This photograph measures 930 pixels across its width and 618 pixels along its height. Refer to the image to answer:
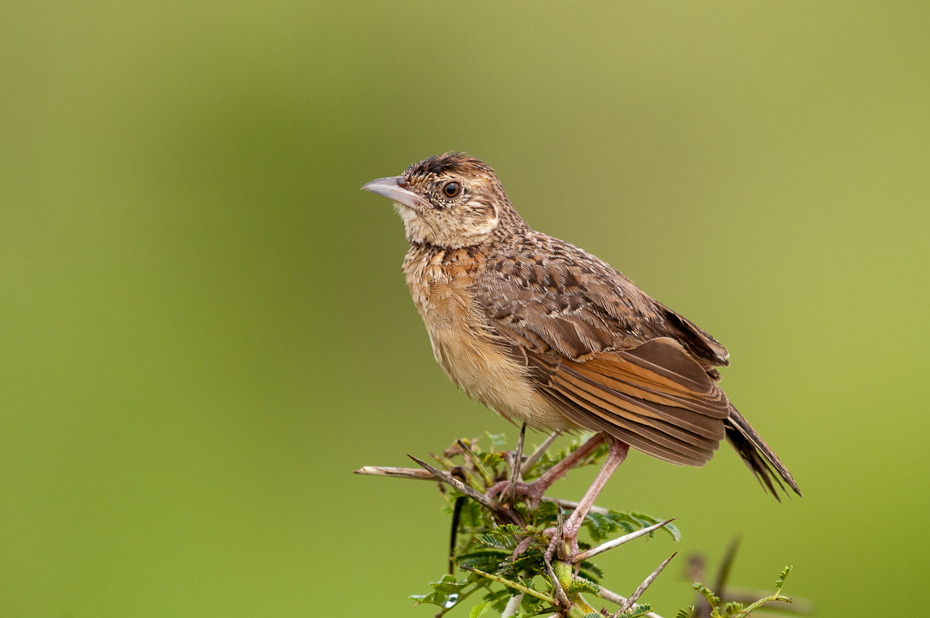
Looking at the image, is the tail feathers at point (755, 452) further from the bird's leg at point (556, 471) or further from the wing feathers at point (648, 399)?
the bird's leg at point (556, 471)

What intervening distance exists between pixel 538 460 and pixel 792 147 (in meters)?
6.59

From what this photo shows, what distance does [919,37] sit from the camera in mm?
9891

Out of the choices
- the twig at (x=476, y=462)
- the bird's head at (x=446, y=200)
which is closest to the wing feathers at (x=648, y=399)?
the twig at (x=476, y=462)

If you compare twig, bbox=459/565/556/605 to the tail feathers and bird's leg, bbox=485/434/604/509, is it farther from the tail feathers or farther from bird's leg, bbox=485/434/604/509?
the tail feathers

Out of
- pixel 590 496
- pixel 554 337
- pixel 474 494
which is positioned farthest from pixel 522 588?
pixel 554 337

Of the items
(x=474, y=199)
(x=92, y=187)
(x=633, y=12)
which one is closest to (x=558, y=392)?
(x=474, y=199)

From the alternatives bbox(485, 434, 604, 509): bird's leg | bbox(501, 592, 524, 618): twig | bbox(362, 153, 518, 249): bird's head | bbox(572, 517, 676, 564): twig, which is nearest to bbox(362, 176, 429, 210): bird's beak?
bbox(362, 153, 518, 249): bird's head

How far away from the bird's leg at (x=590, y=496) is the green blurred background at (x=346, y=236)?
8.50 ft

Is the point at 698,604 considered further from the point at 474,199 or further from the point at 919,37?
the point at 919,37

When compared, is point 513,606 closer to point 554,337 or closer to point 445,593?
point 445,593

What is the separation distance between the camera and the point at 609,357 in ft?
13.7

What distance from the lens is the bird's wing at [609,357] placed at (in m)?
3.88

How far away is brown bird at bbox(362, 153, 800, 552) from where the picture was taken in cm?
394

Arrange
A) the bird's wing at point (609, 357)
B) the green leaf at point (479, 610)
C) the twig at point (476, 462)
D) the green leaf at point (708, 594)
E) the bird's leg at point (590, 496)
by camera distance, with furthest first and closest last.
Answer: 1. the bird's wing at point (609, 357)
2. the bird's leg at point (590, 496)
3. the twig at point (476, 462)
4. the green leaf at point (479, 610)
5. the green leaf at point (708, 594)
